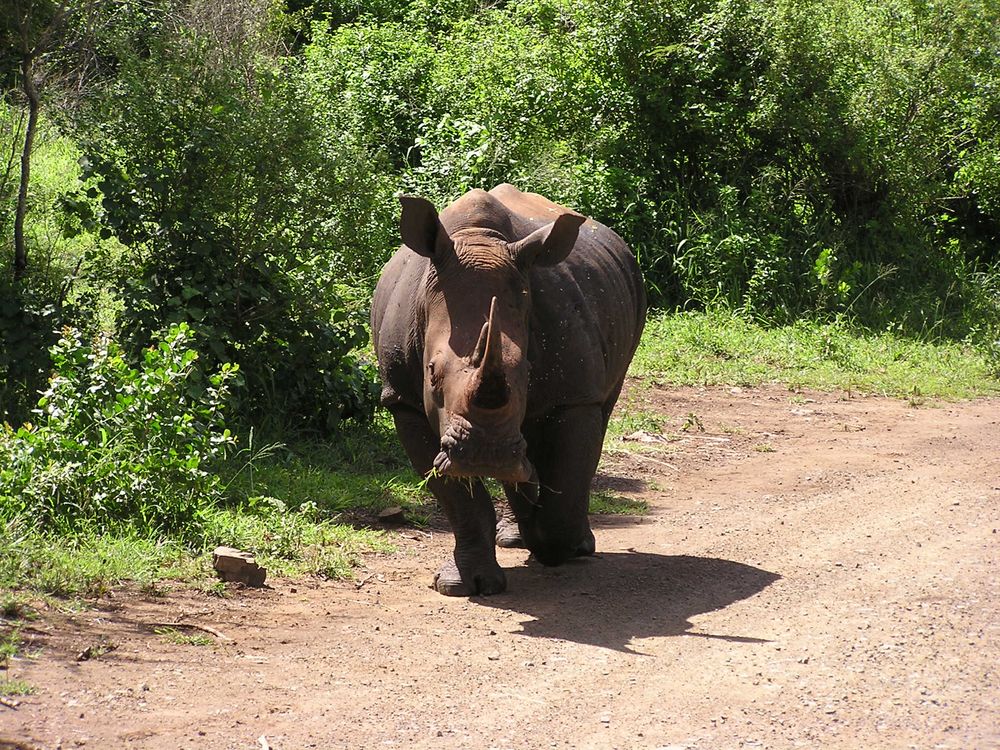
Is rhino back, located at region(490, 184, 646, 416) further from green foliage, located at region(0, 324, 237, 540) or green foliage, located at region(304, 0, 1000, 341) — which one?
green foliage, located at region(304, 0, 1000, 341)

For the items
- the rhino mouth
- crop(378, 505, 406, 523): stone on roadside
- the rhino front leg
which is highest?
the rhino mouth

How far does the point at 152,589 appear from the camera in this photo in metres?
5.89

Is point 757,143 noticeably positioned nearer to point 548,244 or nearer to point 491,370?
point 548,244

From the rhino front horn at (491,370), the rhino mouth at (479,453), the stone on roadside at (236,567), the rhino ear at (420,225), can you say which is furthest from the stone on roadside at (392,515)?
the rhino front horn at (491,370)

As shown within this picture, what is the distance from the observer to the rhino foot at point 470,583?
20.6ft

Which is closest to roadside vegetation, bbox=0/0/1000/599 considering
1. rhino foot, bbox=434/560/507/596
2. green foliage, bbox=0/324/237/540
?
green foliage, bbox=0/324/237/540

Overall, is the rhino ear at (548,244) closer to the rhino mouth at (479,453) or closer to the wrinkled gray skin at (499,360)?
the wrinkled gray skin at (499,360)

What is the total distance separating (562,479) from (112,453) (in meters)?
2.11

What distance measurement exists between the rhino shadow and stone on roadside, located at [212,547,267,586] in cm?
103

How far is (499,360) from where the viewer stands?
5.25 meters

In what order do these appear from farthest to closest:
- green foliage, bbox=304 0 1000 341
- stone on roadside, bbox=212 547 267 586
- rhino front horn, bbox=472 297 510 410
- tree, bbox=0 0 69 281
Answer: green foliage, bbox=304 0 1000 341
tree, bbox=0 0 69 281
stone on roadside, bbox=212 547 267 586
rhino front horn, bbox=472 297 510 410

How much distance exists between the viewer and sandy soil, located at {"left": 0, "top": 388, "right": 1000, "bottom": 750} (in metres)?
4.41

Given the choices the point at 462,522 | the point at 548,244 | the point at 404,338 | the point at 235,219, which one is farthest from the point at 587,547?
the point at 235,219

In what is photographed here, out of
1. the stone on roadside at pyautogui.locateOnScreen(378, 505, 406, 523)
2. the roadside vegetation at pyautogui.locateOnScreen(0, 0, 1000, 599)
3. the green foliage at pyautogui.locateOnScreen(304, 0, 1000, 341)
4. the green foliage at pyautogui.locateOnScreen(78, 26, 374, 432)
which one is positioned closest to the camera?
the roadside vegetation at pyautogui.locateOnScreen(0, 0, 1000, 599)
